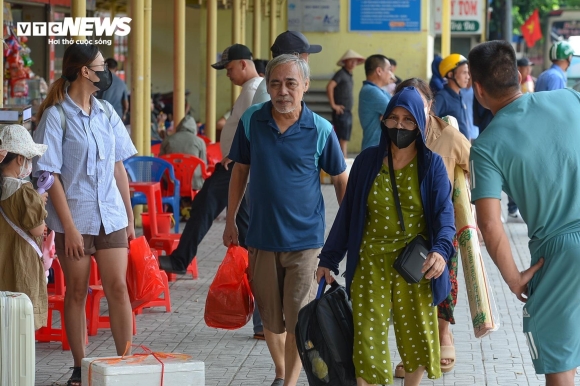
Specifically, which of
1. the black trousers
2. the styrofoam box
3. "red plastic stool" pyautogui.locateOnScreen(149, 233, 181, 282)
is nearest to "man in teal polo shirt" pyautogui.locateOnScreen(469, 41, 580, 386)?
the styrofoam box

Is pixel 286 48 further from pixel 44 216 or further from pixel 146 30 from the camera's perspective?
pixel 146 30

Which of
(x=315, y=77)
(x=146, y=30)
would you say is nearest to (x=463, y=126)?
(x=146, y=30)

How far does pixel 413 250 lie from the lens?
4773mm

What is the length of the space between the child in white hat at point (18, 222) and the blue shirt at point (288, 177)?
111cm

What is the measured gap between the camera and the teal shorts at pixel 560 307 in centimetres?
411

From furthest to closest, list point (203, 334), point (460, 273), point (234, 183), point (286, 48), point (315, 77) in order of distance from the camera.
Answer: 1. point (315, 77)
2. point (460, 273)
3. point (203, 334)
4. point (286, 48)
5. point (234, 183)

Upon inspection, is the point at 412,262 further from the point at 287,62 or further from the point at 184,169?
the point at 184,169

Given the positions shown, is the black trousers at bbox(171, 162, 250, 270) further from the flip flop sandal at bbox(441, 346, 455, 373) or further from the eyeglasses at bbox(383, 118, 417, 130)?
the eyeglasses at bbox(383, 118, 417, 130)

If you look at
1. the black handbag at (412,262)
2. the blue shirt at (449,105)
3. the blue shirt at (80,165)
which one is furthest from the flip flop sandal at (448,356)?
the blue shirt at (449,105)

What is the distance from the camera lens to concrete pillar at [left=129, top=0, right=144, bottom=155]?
11.6m

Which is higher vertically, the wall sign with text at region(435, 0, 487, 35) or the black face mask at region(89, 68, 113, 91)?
the wall sign with text at region(435, 0, 487, 35)

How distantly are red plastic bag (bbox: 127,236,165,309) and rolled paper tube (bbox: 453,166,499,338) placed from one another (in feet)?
6.04

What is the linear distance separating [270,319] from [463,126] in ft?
19.2

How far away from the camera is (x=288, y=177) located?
545cm
